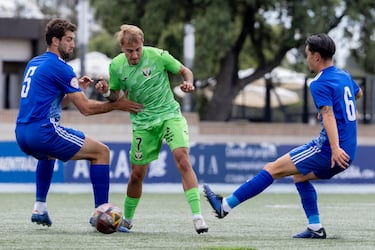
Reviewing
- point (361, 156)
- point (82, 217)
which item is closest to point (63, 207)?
point (82, 217)

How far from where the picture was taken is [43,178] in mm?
11742

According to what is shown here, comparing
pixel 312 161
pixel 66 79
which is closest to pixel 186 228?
pixel 312 161

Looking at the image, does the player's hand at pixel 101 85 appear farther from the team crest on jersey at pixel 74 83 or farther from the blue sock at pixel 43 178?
the blue sock at pixel 43 178

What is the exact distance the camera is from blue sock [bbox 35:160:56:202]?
38.4 ft

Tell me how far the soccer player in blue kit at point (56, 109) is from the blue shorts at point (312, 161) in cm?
183

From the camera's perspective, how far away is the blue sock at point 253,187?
10500 mm

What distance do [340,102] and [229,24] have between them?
2414cm

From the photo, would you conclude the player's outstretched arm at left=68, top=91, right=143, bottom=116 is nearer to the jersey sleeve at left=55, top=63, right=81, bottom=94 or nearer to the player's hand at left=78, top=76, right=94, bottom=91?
the jersey sleeve at left=55, top=63, right=81, bottom=94

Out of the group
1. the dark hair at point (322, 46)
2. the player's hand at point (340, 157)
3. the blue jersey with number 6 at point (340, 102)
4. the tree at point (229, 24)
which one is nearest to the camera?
the player's hand at point (340, 157)

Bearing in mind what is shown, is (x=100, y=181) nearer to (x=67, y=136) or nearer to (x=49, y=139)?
(x=67, y=136)

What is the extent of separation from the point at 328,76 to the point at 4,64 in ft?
93.1

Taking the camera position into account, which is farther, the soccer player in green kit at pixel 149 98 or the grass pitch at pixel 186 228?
the soccer player in green kit at pixel 149 98

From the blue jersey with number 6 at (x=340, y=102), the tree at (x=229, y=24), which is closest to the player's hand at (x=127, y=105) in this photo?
the blue jersey with number 6 at (x=340, y=102)

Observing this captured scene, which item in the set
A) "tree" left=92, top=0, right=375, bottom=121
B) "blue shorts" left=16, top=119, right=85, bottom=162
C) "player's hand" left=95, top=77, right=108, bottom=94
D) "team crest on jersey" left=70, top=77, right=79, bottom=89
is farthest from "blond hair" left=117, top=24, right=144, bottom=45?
"tree" left=92, top=0, right=375, bottom=121
